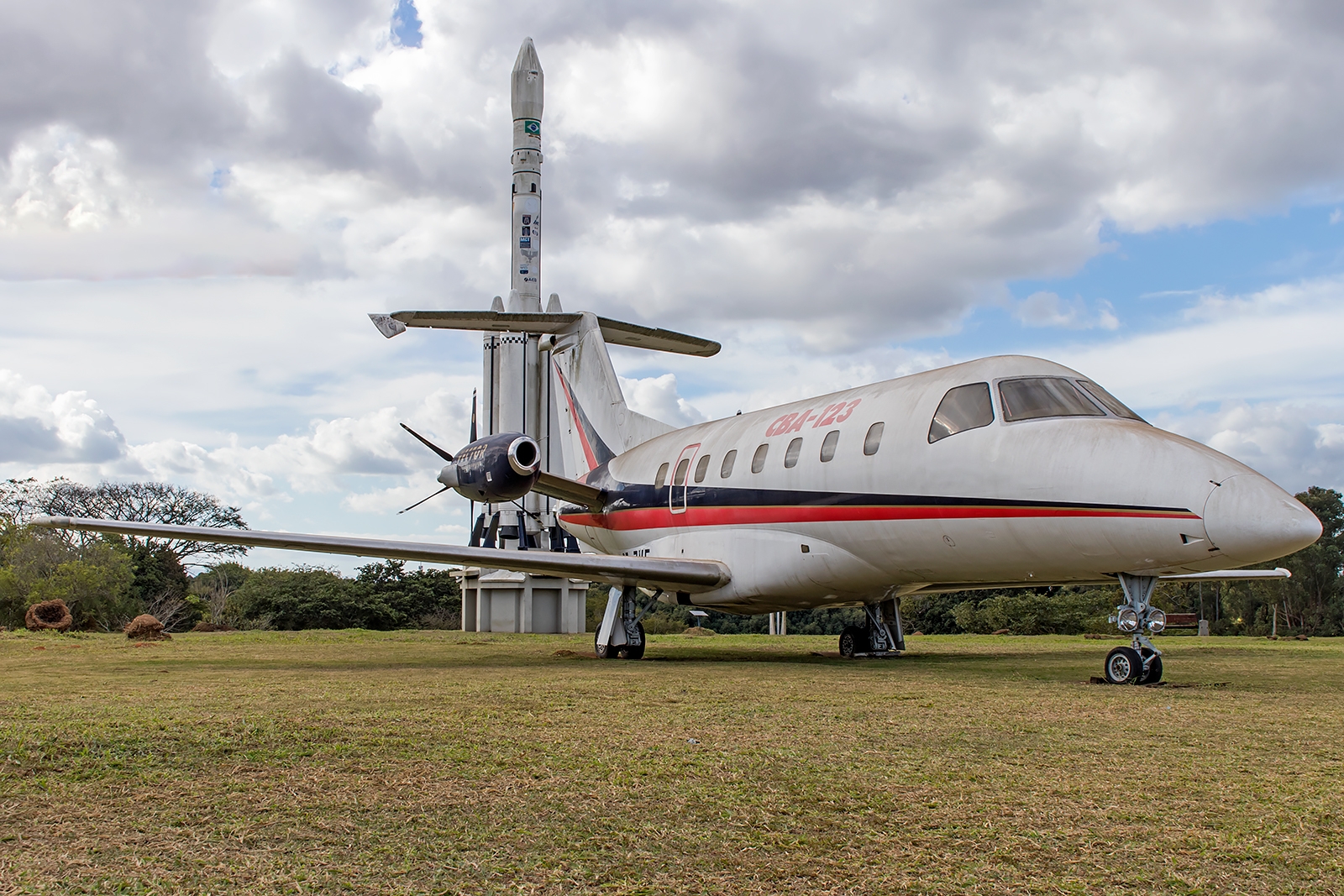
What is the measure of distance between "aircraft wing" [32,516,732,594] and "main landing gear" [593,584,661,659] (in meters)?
0.27

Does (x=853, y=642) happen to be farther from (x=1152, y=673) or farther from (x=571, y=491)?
(x=1152, y=673)

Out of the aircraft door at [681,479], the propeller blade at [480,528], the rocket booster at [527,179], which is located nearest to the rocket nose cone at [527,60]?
the rocket booster at [527,179]

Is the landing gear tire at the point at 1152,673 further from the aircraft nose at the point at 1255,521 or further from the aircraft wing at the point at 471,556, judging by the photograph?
the aircraft wing at the point at 471,556

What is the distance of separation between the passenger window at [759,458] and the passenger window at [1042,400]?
3790mm

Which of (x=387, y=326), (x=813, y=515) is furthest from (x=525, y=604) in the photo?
(x=813, y=515)

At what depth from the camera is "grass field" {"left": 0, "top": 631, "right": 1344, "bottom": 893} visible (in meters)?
2.87

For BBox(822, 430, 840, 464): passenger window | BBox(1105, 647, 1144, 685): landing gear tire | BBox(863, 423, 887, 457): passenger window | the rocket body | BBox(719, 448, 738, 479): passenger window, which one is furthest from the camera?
the rocket body

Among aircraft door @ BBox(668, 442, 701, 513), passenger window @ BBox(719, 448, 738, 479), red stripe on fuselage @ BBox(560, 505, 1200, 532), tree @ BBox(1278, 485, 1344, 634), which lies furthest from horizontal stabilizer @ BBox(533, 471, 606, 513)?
tree @ BBox(1278, 485, 1344, 634)

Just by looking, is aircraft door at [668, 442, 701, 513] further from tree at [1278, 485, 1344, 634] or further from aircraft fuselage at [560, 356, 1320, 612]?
tree at [1278, 485, 1344, 634]

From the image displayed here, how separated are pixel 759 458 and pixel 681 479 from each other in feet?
6.51

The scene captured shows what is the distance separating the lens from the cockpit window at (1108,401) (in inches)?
383

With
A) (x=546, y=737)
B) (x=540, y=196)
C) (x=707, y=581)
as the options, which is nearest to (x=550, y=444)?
(x=540, y=196)

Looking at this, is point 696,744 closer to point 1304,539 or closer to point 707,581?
point 1304,539

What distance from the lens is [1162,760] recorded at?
4582 mm
